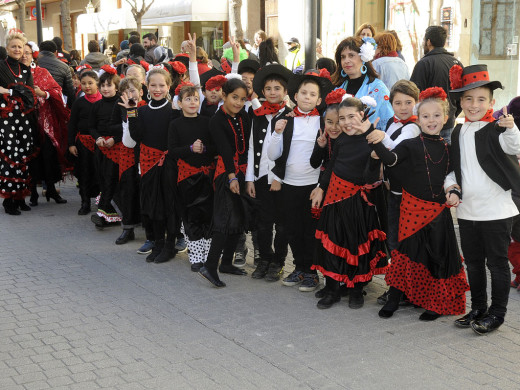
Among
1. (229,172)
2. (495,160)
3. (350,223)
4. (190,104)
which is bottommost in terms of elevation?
(350,223)

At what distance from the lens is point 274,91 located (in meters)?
6.07

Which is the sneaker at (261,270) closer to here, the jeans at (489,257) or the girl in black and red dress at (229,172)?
the girl in black and red dress at (229,172)

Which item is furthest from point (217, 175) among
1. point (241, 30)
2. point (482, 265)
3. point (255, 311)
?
point (241, 30)

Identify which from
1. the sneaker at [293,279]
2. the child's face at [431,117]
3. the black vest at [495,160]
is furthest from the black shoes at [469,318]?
the sneaker at [293,279]

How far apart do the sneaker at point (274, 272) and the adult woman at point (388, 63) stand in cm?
253

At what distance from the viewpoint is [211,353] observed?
4.64 m

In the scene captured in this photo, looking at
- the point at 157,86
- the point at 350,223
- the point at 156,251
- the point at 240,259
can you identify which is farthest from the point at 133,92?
the point at 350,223

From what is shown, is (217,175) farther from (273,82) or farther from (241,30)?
(241,30)

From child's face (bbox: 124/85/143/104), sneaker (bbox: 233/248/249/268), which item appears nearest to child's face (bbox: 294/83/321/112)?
sneaker (bbox: 233/248/249/268)

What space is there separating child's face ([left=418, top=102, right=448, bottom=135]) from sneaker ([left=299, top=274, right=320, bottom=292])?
1682 mm

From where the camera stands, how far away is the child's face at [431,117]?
4.95 m

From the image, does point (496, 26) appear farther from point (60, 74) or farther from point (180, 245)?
point (180, 245)

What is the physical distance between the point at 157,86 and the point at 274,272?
2193mm

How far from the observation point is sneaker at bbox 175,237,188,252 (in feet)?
24.2
